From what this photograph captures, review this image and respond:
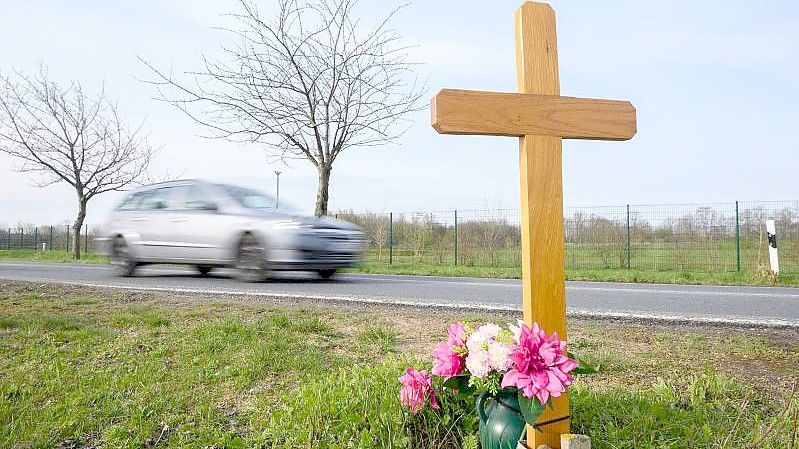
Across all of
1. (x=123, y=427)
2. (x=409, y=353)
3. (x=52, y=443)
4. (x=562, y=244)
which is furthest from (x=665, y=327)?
(x=52, y=443)

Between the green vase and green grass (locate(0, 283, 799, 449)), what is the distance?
9.3 inches

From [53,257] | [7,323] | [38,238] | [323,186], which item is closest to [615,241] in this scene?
[323,186]

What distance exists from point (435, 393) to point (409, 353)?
1120mm

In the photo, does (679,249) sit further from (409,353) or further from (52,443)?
(52,443)

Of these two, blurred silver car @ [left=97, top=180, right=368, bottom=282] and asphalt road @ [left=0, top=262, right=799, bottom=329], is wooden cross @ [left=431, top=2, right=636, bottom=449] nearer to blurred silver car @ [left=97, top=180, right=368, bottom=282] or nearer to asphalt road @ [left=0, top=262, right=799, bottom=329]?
asphalt road @ [left=0, top=262, right=799, bottom=329]

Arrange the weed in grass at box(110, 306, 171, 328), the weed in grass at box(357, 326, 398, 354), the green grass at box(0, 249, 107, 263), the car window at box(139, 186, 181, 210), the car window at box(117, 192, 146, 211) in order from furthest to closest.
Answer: the green grass at box(0, 249, 107, 263), the car window at box(117, 192, 146, 211), the car window at box(139, 186, 181, 210), the weed in grass at box(110, 306, 171, 328), the weed in grass at box(357, 326, 398, 354)

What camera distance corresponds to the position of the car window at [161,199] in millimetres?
9586

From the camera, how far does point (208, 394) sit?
122 inches

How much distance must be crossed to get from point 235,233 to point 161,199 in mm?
1992

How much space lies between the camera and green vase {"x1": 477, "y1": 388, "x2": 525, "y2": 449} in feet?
7.38

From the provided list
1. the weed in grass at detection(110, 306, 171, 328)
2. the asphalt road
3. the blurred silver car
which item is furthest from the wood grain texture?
the blurred silver car

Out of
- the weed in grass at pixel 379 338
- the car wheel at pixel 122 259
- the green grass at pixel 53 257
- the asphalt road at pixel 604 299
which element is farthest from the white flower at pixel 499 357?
the green grass at pixel 53 257

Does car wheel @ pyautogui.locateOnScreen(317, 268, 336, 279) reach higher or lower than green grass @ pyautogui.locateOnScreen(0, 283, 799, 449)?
higher

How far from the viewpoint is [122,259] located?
34.8 ft
